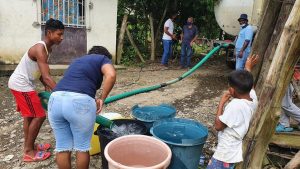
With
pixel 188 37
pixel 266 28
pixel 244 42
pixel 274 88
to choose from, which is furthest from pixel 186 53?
pixel 274 88

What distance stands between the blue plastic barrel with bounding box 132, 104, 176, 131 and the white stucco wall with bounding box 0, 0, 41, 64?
5686 mm

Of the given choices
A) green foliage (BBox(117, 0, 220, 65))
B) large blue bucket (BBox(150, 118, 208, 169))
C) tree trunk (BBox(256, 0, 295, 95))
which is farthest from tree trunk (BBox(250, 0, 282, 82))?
green foliage (BBox(117, 0, 220, 65))

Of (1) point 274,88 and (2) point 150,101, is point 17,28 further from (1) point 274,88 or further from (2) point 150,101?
(1) point 274,88

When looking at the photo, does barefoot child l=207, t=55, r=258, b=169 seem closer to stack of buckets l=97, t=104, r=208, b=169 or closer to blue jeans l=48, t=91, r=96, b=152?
stack of buckets l=97, t=104, r=208, b=169

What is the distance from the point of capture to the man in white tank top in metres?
3.42

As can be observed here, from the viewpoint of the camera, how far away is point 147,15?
11.5 metres

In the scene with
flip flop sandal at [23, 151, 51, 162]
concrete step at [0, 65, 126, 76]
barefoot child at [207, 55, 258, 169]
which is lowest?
flip flop sandal at [23, 151, 51, 162]

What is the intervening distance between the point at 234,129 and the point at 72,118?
1.45 m

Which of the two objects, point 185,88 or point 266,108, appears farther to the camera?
point 185,88

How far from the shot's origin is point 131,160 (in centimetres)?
283

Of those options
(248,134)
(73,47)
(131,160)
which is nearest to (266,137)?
(248,134)

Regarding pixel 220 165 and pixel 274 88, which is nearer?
pixel 274 88

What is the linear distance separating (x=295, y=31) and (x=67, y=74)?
2.06m

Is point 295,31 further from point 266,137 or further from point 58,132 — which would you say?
point 58,132
